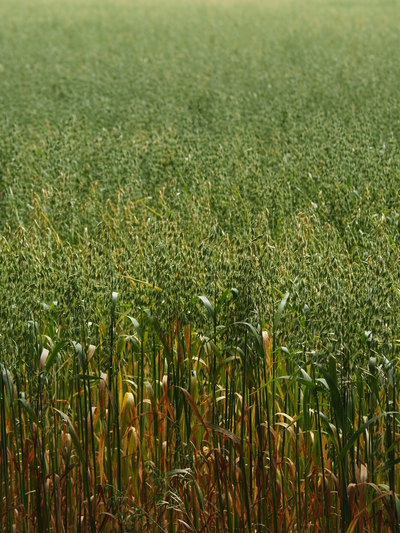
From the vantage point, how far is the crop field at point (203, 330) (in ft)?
11.0

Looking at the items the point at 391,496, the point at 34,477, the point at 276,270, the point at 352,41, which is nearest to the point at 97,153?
the point at 276,270

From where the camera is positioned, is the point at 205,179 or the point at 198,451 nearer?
the point at 198,451

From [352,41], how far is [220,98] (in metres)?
10.7

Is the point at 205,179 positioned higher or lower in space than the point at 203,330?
higher

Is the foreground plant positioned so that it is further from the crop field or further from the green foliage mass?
the green foliage mass

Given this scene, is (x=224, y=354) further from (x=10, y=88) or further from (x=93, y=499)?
(x=10, y=88)

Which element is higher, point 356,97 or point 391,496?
point 356,97

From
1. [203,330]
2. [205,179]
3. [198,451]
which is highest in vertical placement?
[205,179]

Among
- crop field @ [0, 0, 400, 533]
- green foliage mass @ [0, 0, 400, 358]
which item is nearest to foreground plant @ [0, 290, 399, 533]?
crop field @ [0, 0, 400, 533]

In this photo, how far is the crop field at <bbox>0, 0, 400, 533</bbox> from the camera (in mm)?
3367

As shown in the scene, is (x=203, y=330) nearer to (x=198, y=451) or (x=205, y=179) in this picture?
(x=198, y=451)

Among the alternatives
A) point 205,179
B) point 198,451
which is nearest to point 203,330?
point 198,451

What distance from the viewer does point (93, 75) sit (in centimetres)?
1716

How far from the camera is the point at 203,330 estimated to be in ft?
12.4
